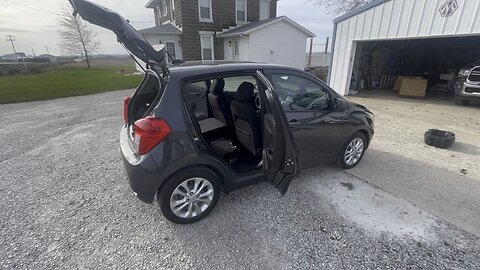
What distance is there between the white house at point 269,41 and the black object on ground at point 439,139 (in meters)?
12.0

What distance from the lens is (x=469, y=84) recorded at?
7.79 meters

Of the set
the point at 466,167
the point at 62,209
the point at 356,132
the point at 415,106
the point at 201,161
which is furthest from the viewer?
the point at 415,106

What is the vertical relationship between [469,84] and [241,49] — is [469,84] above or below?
below

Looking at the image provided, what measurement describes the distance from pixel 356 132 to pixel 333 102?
689 millimetres

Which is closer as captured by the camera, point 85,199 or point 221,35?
point 85,199

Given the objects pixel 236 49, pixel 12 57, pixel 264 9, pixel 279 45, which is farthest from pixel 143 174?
pixel 12 57

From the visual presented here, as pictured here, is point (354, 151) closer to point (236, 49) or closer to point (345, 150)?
point (345, 150)

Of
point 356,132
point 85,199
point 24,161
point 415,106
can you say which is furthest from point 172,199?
point 415,106

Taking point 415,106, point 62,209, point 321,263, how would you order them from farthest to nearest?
point 415,106
point 62,209
point 321,263

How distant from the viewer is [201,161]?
91.8 inches

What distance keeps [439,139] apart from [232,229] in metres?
4.41

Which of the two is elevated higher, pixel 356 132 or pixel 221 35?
pixel 221 35

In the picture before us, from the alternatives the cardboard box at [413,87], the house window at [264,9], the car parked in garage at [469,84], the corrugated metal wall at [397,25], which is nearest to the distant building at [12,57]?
the house window at [264,9]

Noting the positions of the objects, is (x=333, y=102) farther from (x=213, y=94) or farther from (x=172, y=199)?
(x=172, y=199)
